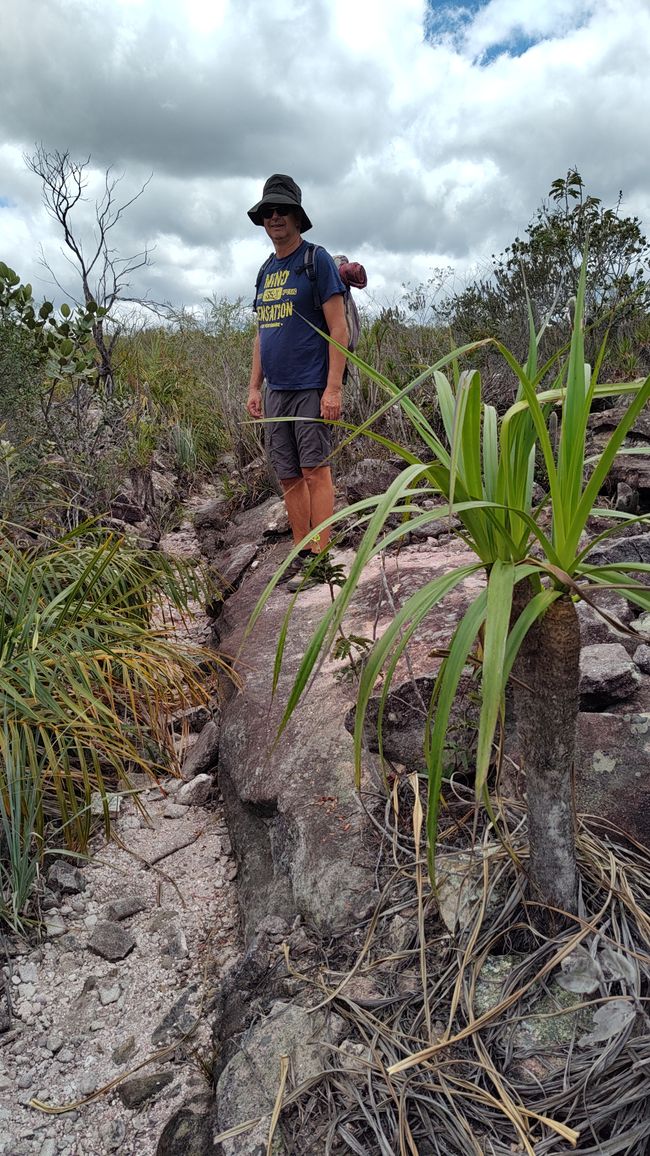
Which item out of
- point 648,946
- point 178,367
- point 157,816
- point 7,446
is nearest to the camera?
point 648,946

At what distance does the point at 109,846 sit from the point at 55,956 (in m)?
0.48

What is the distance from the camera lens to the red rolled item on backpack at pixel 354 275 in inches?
153

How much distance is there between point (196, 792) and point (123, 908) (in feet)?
2.12

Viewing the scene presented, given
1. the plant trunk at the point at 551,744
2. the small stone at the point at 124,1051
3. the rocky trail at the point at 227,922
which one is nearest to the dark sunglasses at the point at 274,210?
the rocky trail at the point at 227,922

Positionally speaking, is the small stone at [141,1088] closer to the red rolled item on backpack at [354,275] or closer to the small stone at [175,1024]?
the small stone at [175,1024]

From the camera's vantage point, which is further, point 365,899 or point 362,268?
point 362,268

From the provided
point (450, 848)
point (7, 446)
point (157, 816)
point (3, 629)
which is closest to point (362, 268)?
point (7, 446)

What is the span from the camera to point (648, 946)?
1.27 meters

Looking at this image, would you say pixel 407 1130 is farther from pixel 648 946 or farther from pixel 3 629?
pixel 3 629

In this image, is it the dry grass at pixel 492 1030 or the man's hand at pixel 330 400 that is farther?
the man's hand at pixel 330 400

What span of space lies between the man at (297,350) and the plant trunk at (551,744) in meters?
2.23

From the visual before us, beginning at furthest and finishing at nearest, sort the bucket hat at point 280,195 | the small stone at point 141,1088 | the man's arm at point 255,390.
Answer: the man's arm at point 255,390, the bucket hat at point 280,195, the small stone at point 141,1088

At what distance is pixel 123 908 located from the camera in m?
2.23

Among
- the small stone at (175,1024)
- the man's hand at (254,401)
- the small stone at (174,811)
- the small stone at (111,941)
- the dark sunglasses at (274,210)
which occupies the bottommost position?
the small stone at (175,1024)
